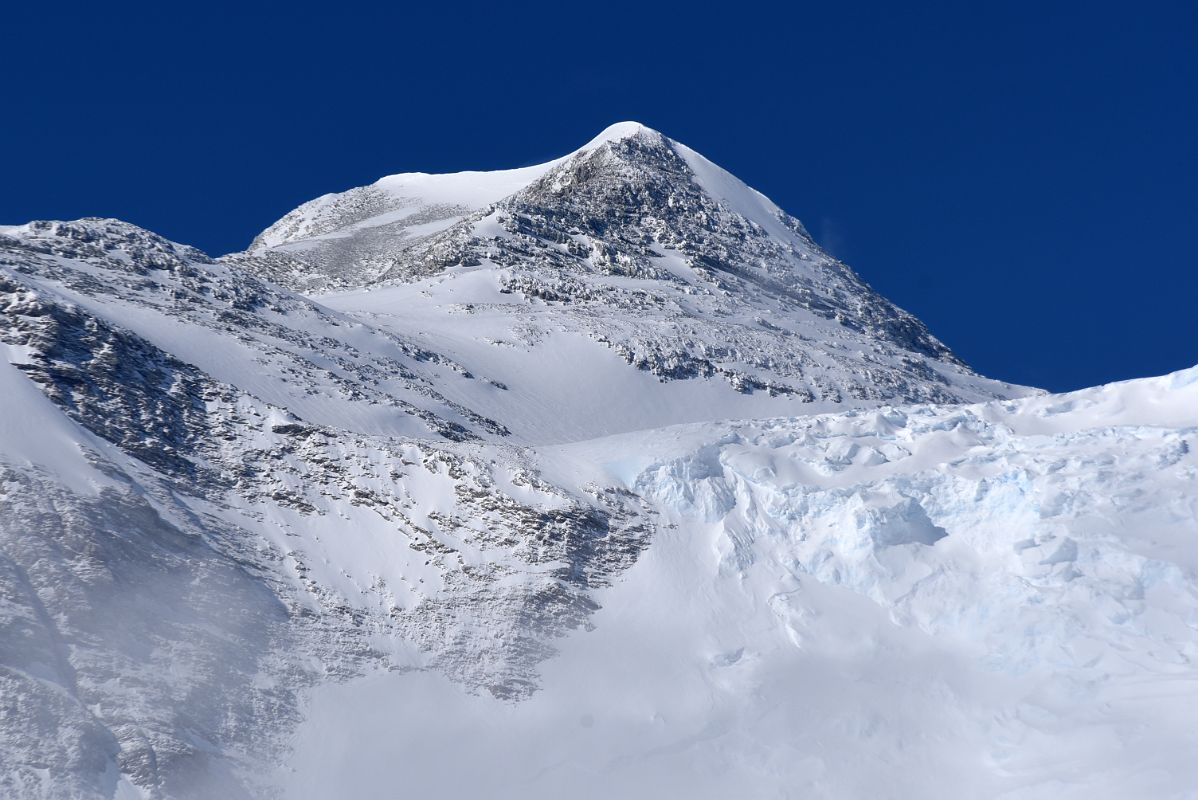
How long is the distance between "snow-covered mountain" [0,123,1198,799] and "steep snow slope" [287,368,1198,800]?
12 centimetres

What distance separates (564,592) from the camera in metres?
53.8

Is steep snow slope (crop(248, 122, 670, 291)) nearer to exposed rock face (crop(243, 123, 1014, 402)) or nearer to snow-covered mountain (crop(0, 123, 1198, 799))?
exposed rock face (crop(243, 123, 1014, 402))

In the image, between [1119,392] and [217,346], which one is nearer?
[1119,392]

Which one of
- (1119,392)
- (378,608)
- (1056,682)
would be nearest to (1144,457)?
(1119,392)

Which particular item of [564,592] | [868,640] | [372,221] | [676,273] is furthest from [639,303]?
[868,640]

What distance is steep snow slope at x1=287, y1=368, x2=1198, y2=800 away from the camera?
4569 centimetres

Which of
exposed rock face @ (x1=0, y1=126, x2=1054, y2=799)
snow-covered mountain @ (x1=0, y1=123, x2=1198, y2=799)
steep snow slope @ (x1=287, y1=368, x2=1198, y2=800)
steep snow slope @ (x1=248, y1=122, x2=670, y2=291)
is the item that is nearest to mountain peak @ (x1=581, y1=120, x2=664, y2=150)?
steep snow slope @ (x1=248, y1=122, x2=670, y2=291)

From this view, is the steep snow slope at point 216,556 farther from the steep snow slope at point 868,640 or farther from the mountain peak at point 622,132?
the mountain peak at point 622,132

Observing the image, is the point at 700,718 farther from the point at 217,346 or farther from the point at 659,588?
the point at 217,346

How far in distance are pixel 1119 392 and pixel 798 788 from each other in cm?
2522

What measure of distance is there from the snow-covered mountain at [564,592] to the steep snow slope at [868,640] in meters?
0.12

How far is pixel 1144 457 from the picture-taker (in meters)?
55.6

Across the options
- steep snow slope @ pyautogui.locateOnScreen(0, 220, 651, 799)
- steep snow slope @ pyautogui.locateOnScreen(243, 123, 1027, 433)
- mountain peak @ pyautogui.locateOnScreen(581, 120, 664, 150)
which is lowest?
steep snow slope @ pyautogui.locateOnScreen(0, 220, 651, 799)

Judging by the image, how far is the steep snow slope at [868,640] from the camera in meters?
45.7
